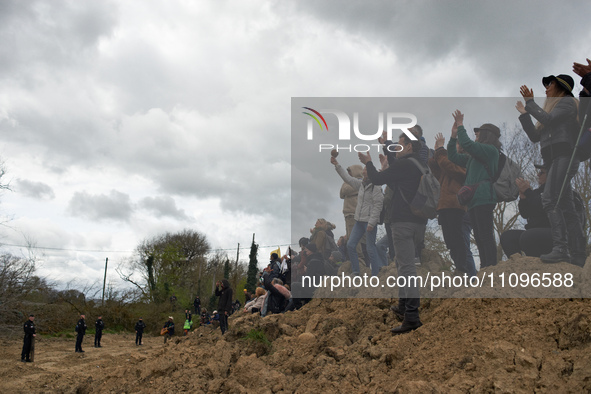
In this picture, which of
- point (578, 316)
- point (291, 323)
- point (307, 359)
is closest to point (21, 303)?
point (291, 323)

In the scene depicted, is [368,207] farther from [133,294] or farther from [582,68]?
[133,294]

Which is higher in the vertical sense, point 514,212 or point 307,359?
point 514,212

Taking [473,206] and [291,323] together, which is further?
[291,323]

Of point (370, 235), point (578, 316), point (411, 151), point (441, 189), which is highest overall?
point (411, 151)

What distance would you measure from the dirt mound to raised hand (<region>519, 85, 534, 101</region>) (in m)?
2.87

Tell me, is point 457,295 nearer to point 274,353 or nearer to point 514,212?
point 514,212

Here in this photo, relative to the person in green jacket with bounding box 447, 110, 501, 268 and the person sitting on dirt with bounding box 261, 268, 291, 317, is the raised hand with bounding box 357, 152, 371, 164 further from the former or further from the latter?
the person sitting on dirt with bounding box 261, 268, 291, 317

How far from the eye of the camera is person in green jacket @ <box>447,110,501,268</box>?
251 inches

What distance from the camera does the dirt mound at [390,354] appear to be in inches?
141

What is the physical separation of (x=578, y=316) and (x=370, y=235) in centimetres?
468

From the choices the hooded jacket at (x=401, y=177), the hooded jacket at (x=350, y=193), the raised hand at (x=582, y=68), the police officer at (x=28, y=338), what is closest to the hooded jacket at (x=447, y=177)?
the hooded jacket at (x=401, y=177)

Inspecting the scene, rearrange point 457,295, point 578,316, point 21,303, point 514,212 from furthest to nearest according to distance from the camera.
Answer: point 21,303, point 514,212, point 457,295, point 578,316

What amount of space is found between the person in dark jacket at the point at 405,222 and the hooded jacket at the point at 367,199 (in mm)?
1233

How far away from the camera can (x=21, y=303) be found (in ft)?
64.7
